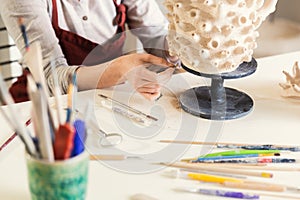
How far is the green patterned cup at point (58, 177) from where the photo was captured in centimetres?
48

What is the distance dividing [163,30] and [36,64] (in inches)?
28.3

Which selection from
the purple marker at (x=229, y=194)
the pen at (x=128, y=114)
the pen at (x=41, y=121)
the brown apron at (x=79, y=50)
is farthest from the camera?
the brown apron at (x=79, y=50)

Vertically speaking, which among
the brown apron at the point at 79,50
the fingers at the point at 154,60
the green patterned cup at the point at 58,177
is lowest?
the brown apron at the point at 79,50

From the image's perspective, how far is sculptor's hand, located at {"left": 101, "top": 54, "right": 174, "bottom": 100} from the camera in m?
0.83

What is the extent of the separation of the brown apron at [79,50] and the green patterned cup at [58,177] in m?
0.53

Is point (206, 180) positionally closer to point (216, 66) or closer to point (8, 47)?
point (216, 66)

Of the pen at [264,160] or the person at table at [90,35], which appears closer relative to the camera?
the pen at [264,160]

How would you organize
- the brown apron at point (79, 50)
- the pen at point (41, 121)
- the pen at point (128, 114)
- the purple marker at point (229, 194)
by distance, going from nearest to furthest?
the pen at point (41, 121) → the purple marker at point (229, 194) → the pen at point (128, 114) → the brown apron at point (79, 50)

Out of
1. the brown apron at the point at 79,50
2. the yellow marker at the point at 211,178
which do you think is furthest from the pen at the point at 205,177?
the brown apron at the point at 79,50

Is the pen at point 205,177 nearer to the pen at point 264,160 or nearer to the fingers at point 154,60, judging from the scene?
the pen at point 264,160

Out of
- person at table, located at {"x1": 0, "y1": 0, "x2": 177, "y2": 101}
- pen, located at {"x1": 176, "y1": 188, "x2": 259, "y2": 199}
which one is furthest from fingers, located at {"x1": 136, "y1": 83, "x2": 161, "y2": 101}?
pen, located at {"x1": 176, "y1": 188, "x2": 259, "y2": 199}

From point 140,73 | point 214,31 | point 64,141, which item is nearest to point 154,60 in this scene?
point 140,73

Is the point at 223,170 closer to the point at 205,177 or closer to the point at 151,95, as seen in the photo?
the point at 205,177

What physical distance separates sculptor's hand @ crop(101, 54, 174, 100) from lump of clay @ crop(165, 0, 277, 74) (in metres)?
0.08
